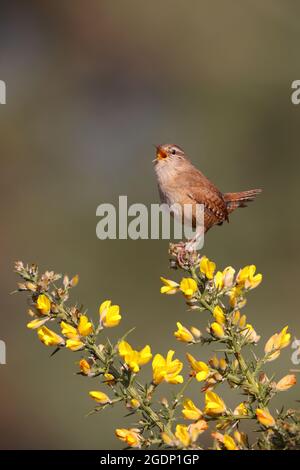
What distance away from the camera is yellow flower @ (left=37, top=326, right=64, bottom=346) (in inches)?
75.5

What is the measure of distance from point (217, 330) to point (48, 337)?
405mm

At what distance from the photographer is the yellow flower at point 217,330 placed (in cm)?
181

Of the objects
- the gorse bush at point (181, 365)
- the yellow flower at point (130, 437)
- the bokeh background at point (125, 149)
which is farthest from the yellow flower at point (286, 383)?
the bokeh background at point (125, 149)

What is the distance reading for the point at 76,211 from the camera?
7457 millimetres

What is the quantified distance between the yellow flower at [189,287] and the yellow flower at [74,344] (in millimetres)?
264

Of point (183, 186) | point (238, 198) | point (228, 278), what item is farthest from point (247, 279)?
point (238, 198)

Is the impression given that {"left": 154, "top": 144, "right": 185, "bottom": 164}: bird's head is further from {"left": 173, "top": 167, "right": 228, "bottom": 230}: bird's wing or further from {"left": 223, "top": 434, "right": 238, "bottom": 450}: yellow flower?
{"left": 223, "top": 434, "right": 238, "bottom": 450}: yellow flower

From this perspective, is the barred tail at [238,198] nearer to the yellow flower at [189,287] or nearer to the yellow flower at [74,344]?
the yellow flower at [189,287]

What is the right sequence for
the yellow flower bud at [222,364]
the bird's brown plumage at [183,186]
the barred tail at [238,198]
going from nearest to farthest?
1. the yellow flower bud at [222,364]
2. the bird's brown plumage at [183,186]
3. the barred tail at [238,198]

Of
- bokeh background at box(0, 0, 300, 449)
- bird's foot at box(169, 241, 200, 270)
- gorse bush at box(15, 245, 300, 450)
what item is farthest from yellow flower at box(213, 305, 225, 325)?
bokeh background at box(0, 0, 300, 449)

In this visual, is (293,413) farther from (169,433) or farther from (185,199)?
(185,199)

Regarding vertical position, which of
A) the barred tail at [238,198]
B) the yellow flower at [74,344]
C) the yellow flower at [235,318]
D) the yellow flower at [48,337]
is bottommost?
the yellow flower at [74,344]

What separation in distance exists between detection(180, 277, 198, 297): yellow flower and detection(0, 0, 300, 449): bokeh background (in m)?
4.07

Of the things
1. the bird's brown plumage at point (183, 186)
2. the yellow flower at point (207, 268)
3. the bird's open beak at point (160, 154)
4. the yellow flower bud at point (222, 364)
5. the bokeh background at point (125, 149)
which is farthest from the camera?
the bokeh background at point (125, 149)
